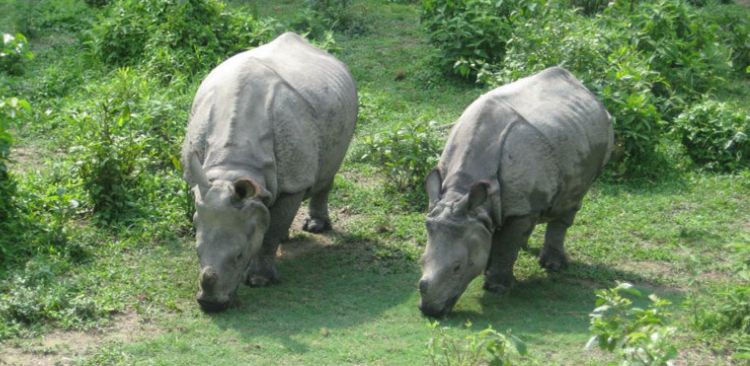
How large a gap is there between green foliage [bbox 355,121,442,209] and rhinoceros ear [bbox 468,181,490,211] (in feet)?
8.78

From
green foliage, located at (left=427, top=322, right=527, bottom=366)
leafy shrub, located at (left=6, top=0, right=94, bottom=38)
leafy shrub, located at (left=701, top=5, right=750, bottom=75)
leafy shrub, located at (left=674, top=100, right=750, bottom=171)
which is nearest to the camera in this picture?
green foliage, located at (left=427, top=322, right=527, bottom=366)

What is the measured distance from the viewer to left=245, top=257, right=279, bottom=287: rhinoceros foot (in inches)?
380

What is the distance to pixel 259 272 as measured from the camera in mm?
9688

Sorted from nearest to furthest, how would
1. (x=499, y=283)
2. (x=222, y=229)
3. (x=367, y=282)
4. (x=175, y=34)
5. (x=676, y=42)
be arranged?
(x=222, y=229) < (x=499, y=283) < (x=367, y=282) < (x=676, y=42) < (x=175, y=34)

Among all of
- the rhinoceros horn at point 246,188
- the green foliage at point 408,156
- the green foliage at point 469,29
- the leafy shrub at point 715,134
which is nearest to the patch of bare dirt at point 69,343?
the rhinoceros horn at point 246,188

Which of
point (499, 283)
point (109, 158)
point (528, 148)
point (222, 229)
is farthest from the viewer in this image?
point (109, 158)

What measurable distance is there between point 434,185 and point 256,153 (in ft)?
4.72

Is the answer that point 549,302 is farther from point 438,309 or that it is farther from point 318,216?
point 318,216

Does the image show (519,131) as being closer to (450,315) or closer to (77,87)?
(450,315)

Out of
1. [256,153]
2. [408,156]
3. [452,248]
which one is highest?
[256,153]

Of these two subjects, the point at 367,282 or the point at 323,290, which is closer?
the point at 323,290

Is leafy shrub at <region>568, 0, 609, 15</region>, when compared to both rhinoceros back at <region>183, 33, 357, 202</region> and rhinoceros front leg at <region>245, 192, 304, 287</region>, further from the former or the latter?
rhinoceros front leg at <region>245, 192, 304, 287</region>

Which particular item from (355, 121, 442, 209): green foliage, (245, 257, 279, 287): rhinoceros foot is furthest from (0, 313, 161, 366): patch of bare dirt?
(355, 121, 442, 209): green foliage

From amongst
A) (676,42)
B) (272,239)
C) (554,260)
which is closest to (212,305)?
(272,239)
